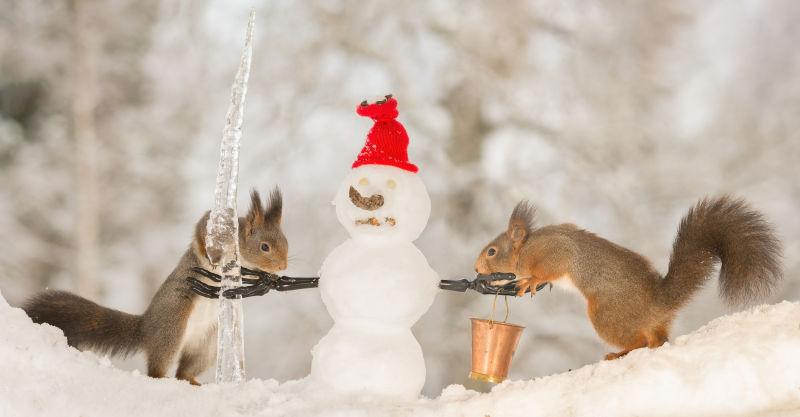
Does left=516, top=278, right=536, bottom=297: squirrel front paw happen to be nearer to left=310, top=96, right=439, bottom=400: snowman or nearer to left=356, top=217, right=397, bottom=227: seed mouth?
left=310, top=96, right=439, bottom=400: snowman

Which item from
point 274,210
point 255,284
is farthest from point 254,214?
point 255,284

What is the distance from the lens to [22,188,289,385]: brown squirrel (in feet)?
4.56

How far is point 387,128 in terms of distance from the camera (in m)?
1.33

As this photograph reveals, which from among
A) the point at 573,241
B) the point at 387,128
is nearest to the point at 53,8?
the point at 387,128

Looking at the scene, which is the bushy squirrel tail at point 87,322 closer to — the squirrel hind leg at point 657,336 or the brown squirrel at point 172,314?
the brown squirrel at point 172,314

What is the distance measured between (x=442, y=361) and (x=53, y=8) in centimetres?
151

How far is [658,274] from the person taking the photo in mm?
1230

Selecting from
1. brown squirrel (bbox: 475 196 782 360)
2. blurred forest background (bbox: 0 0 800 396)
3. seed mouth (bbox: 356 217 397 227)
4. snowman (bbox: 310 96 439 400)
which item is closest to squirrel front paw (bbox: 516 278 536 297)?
brown squirrel (bbox: 475 196 782 360)

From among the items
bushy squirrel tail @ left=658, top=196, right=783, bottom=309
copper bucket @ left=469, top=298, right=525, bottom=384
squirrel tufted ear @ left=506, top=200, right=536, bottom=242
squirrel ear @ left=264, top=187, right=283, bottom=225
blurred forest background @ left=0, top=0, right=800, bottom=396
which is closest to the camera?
bushy squirrel tail @ left=658, top=196, right=783, bottom=309

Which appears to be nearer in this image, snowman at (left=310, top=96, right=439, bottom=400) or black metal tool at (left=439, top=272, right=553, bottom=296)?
snowman at (left=310, top=96, right=439, bottom=400)

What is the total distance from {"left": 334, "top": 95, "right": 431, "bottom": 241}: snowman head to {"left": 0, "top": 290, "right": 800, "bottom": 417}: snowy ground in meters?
0.30

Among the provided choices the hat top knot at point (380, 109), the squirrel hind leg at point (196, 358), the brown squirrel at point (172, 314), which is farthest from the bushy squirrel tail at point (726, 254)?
the squirrel hind leg at point (196, 358)

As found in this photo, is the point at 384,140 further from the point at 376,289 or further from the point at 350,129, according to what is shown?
the point at 350,129

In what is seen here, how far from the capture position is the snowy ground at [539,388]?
86 centimetres
